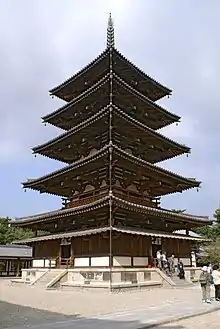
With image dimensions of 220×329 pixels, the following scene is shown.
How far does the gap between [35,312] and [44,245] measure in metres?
18.1

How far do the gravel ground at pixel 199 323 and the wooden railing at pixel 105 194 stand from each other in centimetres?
1539

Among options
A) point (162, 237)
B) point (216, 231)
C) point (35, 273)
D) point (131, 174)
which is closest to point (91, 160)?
point (131, 174)

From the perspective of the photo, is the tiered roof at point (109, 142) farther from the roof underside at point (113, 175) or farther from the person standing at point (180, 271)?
the person standing at point (180, 271)

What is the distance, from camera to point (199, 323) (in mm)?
12000

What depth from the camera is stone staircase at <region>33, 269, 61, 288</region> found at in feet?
90.0

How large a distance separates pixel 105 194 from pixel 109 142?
12.3 feet

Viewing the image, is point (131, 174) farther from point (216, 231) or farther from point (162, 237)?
point (216, 231)

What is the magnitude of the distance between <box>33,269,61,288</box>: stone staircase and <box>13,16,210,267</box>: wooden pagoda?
4.58 ft

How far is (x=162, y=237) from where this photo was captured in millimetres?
28516

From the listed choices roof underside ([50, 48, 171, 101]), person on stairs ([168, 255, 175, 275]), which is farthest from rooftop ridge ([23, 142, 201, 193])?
roof underside ([50, 48, 171, 101])

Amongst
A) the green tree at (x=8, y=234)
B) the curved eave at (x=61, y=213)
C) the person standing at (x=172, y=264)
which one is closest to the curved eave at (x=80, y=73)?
the curved eave at (x=61, y=213)

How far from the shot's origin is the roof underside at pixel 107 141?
97.8 feet

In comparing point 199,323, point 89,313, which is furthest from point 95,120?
point 199,323

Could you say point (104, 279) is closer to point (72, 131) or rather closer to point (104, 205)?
point (104, 205)
